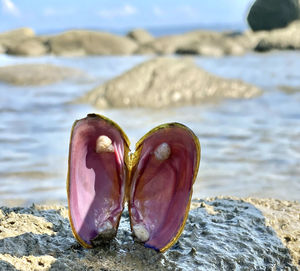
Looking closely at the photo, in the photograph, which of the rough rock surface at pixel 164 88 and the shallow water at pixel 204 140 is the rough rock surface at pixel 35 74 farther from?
the rough rock surface at pixel 164 88

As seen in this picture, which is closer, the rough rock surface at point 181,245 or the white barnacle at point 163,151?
the rough rock surface at point 181,245

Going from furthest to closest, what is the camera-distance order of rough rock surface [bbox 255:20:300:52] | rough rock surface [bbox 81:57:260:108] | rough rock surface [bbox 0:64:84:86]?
rough rock surface [bbox 255:20:300:52] < rough rock surface [bbox 0:64:84:86] < rough rock surface [bbox 81:57:260:108]

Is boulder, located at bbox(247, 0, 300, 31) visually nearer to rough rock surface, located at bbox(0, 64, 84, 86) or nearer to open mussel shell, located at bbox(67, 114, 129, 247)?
rough rock surface, located at bbox(0, 64, 84, 86)

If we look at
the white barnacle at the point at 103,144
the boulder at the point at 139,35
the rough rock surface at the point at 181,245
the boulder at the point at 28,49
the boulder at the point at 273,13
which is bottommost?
the rough rock surface at the point at 181,245

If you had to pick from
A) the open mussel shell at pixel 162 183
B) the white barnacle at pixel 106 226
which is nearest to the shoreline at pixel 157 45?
the open mussel shell at pixel 162 183

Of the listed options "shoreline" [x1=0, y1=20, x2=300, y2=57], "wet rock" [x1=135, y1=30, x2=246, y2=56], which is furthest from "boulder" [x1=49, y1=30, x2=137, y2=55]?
"wet rock" [x1=135, y1=30, x2=246, y2=56]

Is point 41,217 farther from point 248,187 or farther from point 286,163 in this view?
point 286,163

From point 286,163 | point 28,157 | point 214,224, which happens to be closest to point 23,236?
point 214,224
